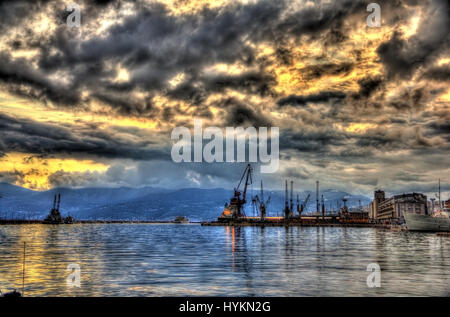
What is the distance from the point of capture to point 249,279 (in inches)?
1603

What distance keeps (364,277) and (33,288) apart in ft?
101

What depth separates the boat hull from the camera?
16781 centimetres

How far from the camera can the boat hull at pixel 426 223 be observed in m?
168

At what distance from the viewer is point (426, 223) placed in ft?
582

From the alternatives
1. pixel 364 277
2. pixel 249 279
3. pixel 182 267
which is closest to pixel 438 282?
pixel 364 277
